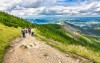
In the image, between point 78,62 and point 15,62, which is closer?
point 15,62

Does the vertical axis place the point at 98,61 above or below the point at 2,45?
below

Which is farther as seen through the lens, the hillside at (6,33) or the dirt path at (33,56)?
the hillside at (6,33)

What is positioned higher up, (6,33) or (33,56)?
(6,33)

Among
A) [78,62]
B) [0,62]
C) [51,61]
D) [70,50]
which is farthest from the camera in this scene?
[70,50]

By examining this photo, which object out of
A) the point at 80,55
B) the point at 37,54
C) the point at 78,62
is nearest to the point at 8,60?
the point at 37,54

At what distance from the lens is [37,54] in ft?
110

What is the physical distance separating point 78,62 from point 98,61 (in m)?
4.66

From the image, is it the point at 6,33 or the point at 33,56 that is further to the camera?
the point at 6,33

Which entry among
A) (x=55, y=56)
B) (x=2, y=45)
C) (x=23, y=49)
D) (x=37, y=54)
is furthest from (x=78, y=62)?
(x=2, y=45)

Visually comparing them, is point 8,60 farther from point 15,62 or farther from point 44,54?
point 44,54

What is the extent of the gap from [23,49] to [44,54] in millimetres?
3476

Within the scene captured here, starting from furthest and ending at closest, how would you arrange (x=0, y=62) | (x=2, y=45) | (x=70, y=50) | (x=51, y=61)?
(x=70, y=50)
(x=2, y=45)
(x=51, y=61)
(x=0, y=62)

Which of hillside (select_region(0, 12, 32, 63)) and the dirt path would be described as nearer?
the dirt path

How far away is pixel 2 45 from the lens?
1410 inches
